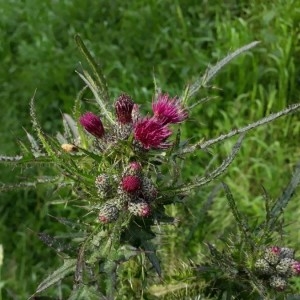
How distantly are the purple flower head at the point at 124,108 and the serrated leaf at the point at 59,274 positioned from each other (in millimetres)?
327

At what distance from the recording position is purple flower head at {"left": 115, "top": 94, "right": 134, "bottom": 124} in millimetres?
1424

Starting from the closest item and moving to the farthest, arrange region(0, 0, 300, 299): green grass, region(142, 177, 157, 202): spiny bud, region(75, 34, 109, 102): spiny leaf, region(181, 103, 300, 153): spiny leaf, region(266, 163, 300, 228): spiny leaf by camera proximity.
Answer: region(181, 103, 300, 153): spiny leaf → region(142, 177, 157, 202): spiny bud → region(75, 34, 109, 102): spiny leaf → region(266, 163, 300, 228): spiny leaf → region(0, 0, 300, 299): green grass

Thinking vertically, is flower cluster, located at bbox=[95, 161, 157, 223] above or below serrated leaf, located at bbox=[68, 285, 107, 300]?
above

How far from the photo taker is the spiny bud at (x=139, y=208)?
4.42 feet

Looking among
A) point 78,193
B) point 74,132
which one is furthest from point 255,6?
point 78,193

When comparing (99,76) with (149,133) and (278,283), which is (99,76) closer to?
(149,133)

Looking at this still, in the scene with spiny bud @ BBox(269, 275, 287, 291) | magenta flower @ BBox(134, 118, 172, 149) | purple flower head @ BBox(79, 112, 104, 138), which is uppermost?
purple flower head @ BBox(79, 112, 104, 138)

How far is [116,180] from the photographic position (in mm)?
1386

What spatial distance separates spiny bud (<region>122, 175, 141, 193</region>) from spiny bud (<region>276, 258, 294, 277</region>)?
417 mm

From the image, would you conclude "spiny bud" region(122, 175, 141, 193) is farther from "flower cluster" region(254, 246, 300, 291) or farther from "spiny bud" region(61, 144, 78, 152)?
"flower cluster" region(254, 246, 300, 291)

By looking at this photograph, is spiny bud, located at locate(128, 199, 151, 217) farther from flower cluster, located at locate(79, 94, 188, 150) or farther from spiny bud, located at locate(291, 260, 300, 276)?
spiny bud, located at locate(291, 260, 300, 276)

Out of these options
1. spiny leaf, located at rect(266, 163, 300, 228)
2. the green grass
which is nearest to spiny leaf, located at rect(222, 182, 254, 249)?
spiny leaf, located at rect(266, 163, 300, 228)

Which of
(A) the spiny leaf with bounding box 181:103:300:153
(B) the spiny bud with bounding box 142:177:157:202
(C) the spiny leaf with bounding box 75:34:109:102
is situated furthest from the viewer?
(C) the spiny leaf with bounding box 75:34:109:102

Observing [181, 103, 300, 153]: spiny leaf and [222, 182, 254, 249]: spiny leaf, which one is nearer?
[181, 103, 300, 153]: spiny leaf
